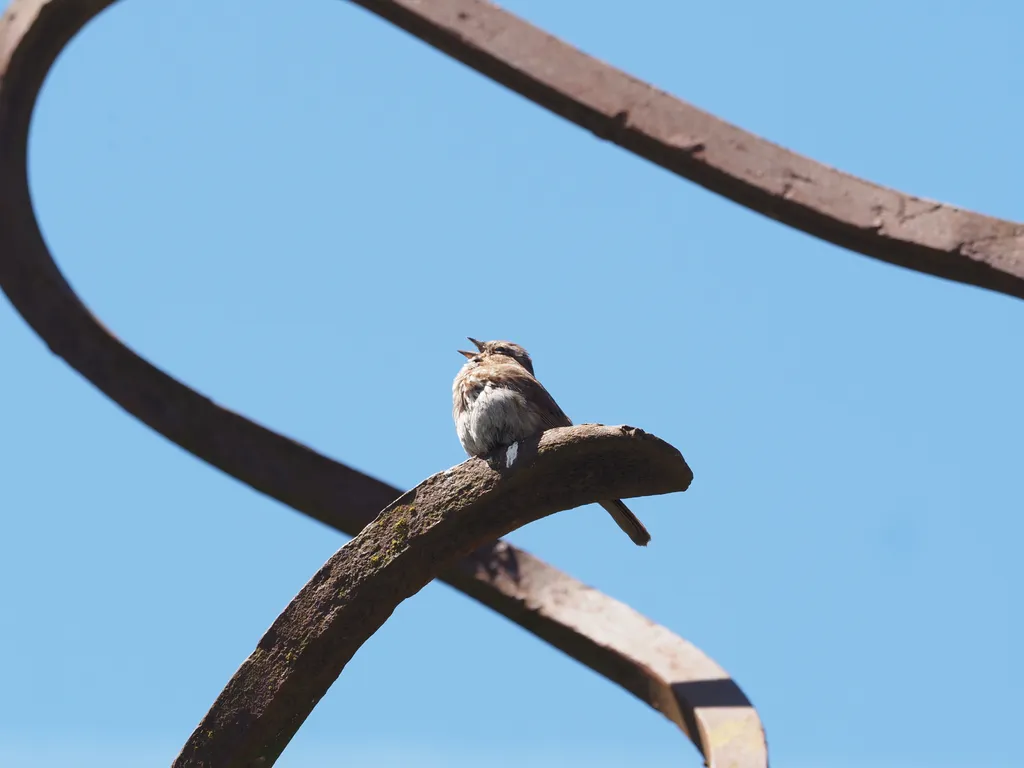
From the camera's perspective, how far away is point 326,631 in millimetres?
3830

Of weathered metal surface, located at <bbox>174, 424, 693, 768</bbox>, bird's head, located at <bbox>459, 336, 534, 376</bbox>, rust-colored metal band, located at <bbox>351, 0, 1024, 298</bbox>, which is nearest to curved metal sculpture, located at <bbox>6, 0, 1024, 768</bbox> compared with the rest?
rust-colored metal band, located at <bbox>351, 0, 1024, 298</bbox>

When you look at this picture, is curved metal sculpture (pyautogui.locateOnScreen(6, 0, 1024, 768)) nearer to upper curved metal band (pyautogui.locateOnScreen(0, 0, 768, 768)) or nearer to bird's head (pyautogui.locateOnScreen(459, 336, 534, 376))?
upper curved metal band (pyautogui.locateOnScreen(0, 0, 768, 768))

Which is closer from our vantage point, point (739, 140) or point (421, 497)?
point (421, 497)

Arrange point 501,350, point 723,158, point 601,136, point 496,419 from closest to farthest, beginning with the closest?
point 496,419 < point 723,158 < point 601,136 < point 501,350

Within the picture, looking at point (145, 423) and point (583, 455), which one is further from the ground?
point (145, 423)

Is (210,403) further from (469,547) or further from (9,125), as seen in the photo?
(469,547)

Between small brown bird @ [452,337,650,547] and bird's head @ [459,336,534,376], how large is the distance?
49cm

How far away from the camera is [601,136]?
5.11 meters

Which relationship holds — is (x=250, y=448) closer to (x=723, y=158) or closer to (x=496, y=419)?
→ (x=496, y=419)

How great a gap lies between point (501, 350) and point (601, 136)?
1133 millimetres

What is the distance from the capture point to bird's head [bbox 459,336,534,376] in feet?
18.7

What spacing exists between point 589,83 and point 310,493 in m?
2.24

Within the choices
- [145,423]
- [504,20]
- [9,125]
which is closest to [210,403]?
[145,423]

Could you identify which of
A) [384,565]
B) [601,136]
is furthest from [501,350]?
[384,565]
